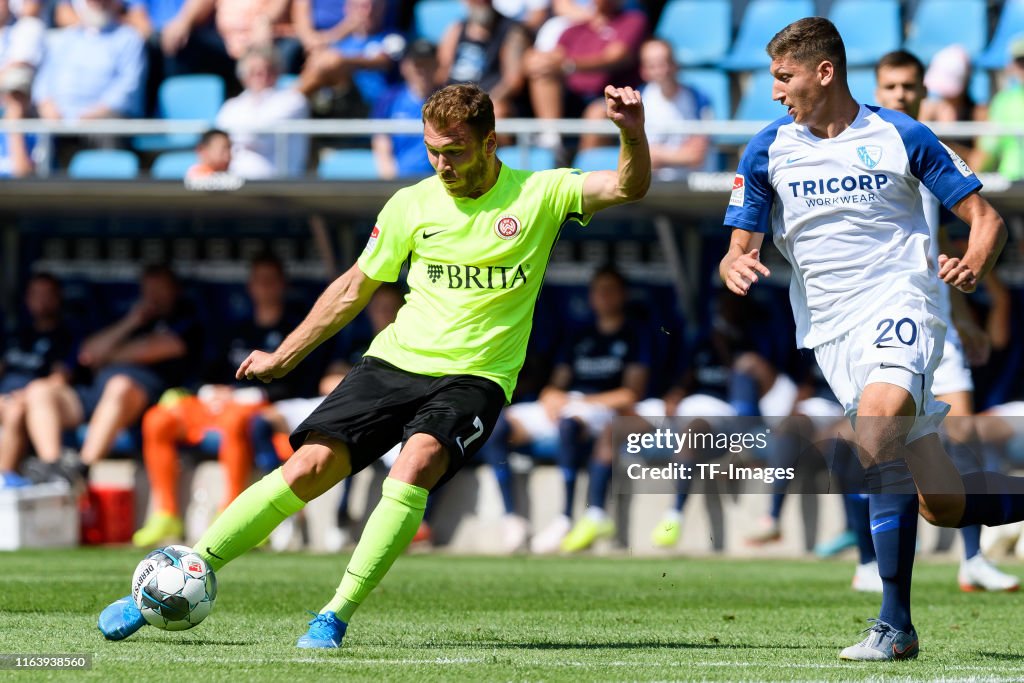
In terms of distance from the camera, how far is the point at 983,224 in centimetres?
567

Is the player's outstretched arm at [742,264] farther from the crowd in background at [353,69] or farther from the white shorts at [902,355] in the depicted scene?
the crowd in background at [353,69]

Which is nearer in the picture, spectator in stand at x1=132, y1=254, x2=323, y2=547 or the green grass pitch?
the green grass pitch

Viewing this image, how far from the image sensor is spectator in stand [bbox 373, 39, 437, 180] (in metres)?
13.3

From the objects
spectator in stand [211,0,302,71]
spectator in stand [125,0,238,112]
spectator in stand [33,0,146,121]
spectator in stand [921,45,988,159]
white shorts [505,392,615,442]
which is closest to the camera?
spectator in stand [921,45,988,159]

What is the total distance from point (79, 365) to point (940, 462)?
9493mm

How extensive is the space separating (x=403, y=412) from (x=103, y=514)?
24.7ft

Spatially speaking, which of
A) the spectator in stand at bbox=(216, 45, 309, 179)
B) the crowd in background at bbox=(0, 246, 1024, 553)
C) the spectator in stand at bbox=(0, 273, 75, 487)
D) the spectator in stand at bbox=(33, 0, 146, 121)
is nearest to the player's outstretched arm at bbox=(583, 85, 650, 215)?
the crowd in background at bbox=(0, 246, 1024, 553)

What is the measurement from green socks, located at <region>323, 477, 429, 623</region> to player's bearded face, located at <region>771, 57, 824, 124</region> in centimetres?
191

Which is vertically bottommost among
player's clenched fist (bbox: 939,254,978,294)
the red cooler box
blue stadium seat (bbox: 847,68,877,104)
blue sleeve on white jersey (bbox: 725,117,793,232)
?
the red cooler box

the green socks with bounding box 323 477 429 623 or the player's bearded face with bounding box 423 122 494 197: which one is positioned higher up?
the player's bearded face with bounding box 423 122 494 197

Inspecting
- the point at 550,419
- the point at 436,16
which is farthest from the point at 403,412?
the point at 436,16

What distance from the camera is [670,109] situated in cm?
1296

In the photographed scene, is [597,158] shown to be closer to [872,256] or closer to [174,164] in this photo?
[174,164]

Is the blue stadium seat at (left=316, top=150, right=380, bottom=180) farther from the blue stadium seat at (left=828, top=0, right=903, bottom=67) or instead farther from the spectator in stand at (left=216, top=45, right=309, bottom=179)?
the blue stadium seat at (left=828, top=0, right=903, bottom=67)
